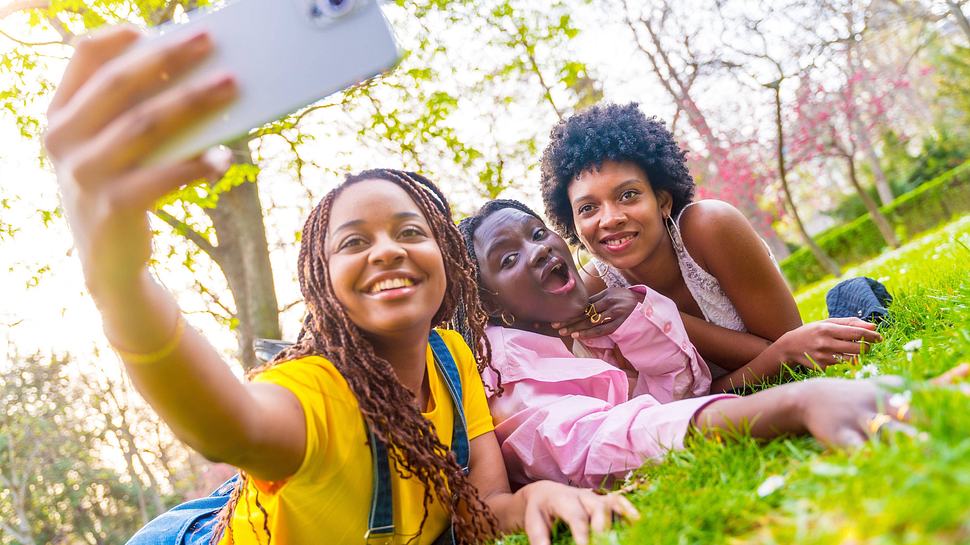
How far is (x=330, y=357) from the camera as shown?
6.95 feet

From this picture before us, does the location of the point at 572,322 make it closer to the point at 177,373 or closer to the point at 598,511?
the point at 598,511

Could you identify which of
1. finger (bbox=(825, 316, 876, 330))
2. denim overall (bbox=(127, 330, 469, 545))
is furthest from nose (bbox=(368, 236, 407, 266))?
finger (bbox=(825, 316, 876, 330))

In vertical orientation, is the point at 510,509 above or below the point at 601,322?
below

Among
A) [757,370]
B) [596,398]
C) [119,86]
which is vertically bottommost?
[757,370]

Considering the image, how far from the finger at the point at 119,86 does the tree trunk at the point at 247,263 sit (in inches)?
250

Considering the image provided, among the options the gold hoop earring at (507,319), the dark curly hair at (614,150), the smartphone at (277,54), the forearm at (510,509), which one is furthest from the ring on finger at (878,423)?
the dark curly hair at (614,150)

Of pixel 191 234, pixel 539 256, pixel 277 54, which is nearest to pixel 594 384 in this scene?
pixel 539 256

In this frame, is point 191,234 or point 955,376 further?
point 191,234

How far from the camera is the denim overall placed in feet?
6.75

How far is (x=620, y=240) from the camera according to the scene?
3.60 meters

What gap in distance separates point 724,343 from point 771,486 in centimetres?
220

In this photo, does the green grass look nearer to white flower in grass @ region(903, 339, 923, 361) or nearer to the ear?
white flower in grass @ region(903, 339, 923, 361)

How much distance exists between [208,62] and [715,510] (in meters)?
1.35

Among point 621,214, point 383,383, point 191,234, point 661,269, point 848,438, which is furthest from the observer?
point 191,234
